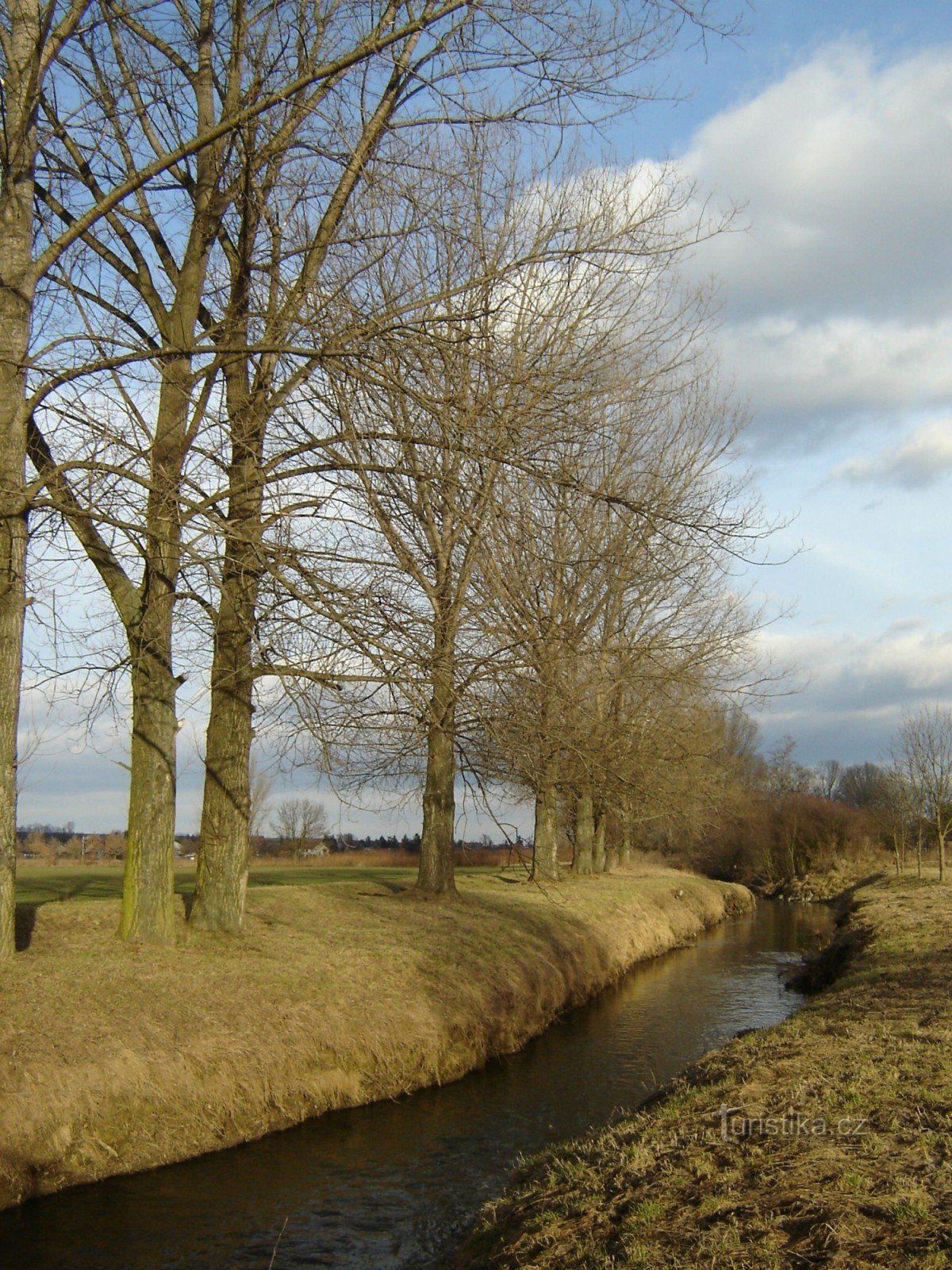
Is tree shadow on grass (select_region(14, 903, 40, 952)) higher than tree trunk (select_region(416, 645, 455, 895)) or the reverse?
the reverse

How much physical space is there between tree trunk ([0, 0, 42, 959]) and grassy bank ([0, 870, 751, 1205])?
122 cm

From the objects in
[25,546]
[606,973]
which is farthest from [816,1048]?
[606,973]

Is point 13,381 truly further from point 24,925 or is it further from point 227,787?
point 24,925

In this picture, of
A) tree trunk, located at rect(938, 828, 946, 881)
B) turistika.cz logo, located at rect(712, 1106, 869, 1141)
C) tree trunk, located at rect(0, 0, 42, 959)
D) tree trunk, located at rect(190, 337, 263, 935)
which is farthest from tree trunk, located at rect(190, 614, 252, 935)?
tree trunk, located at rect(938, 828, 946, 881)

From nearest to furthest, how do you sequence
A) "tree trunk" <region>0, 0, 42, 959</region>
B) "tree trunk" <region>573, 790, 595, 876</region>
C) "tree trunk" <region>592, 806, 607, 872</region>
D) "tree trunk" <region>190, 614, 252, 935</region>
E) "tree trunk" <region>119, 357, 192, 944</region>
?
"tree trunk" <region>0, 0, 42, 959</region> → "tree trunk" <region>119, 357, 192, 944</region> → "tree trunk" <region>190, 614, 252, 935</region> → "tree trunk" <region>573, 790, 595, 876</region> → "tree trunk" <region>592, 806, 607, 872</region>

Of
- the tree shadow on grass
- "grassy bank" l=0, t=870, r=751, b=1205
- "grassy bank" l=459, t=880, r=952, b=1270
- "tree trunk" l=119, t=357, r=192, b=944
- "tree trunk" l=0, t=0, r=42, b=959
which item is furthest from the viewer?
"tree trunk" l=119, t=357, r=192, b=944

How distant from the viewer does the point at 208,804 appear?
37.8 feet

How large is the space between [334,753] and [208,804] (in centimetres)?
262

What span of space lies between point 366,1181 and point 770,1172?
13.5 feet

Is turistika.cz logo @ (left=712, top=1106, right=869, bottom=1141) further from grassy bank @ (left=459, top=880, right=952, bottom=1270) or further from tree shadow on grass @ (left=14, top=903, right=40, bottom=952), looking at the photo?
tree shadow on grass @ (left=14, top=903, right=40, bottom=952)

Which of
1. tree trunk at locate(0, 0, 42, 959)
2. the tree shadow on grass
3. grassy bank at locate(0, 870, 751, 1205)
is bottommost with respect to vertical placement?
grassy bank at locate(0, 870, 751, 1205)

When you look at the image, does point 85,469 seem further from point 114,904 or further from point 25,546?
point 114,904

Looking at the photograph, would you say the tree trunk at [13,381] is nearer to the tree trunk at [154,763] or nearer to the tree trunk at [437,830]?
the tree trunk at [154,763]

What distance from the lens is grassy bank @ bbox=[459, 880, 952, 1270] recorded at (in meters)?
4.32
